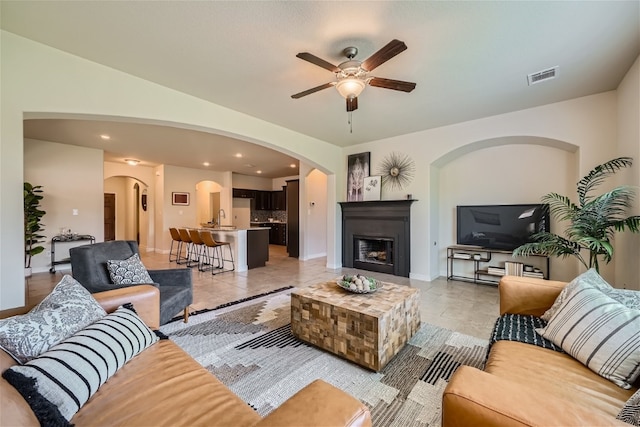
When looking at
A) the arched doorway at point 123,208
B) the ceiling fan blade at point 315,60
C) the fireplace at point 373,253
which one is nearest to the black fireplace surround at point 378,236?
the fireplace at point 373,253

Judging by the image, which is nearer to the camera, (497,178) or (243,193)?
(497,178)

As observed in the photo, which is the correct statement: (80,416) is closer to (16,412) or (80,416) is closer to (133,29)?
(16,412)

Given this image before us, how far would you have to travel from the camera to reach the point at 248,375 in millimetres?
1938

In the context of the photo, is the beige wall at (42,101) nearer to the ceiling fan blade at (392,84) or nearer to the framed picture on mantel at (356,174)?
the ceiling fan blade at (392,84)

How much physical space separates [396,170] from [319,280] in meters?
2.53

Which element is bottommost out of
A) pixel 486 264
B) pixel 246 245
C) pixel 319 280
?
pixel 319 280

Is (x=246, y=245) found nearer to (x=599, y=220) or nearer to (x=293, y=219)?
(x=293, y=219)

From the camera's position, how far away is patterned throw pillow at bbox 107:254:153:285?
2.45m

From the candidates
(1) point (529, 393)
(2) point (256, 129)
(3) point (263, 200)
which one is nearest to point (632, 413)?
(1) point (529, 393)

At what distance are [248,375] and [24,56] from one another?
3.29 m

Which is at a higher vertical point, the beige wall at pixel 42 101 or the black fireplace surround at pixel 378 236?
the beige wall at pixel 42 101

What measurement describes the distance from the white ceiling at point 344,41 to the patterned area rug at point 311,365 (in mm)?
2656

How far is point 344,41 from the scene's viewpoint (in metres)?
2.26

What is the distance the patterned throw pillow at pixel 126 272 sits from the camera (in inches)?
96.3
